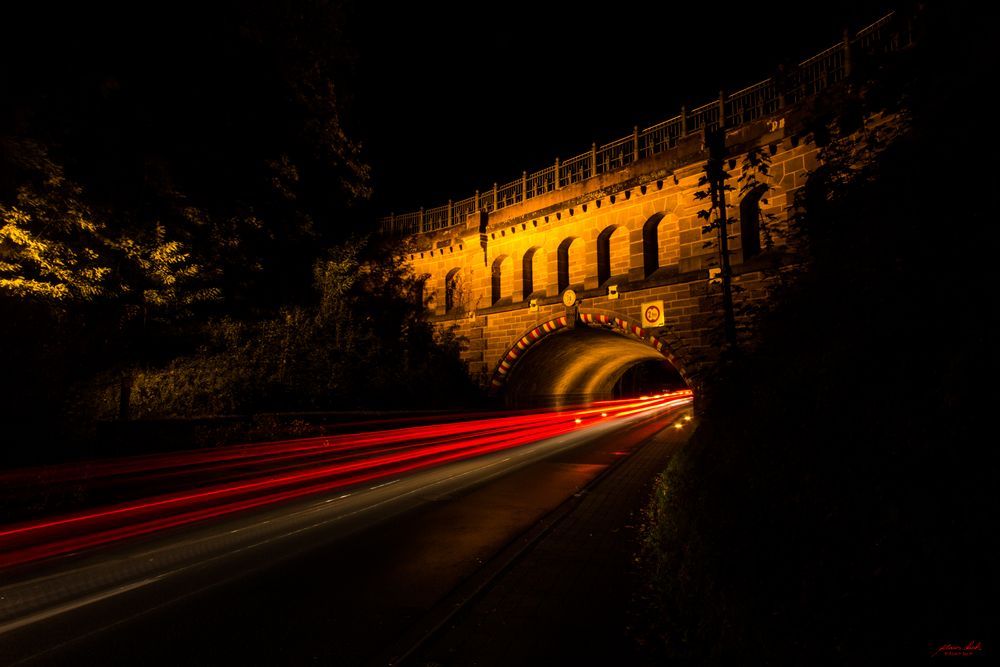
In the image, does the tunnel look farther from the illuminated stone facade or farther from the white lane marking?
the white lane marking

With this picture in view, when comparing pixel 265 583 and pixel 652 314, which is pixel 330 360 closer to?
pixel 652 314

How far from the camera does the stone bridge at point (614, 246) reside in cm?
1571

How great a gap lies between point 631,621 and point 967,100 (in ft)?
14.4

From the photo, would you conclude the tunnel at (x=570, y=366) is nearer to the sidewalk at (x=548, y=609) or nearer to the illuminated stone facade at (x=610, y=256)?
the illuminated stone facade at (x=610, y=256)

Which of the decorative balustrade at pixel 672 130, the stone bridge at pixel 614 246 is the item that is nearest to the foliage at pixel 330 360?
Result: the stone bridge at pixel 614 246

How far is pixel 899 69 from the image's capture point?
3.69 meters

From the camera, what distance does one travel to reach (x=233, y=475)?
11023mm

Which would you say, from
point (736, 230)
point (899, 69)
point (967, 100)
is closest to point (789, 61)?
point (899, 69)

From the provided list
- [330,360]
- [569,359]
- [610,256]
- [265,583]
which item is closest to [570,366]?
[569,359]

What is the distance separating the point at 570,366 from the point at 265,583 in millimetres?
22827

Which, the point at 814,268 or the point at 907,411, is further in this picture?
the point at 814,268

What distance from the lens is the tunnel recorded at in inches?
896

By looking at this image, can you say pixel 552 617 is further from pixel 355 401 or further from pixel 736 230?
pixel 355 401

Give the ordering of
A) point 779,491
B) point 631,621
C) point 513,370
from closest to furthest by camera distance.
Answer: point 779,491 < point 631,621 < point 513,370
